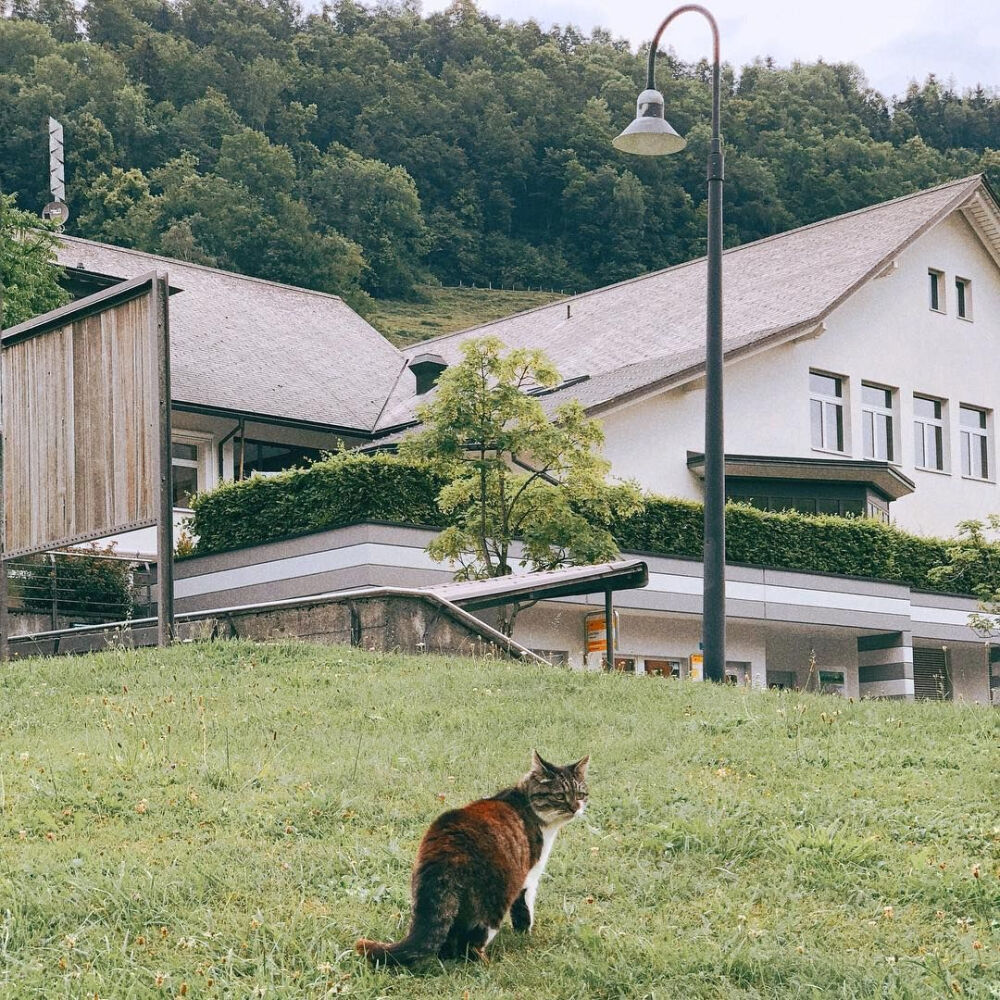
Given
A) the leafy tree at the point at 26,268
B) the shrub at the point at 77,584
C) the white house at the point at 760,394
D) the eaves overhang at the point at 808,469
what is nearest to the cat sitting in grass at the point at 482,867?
the white house at the point at 760,394

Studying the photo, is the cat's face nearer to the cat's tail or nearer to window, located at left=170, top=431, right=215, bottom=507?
the cat's tail

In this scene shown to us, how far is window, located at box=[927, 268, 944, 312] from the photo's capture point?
132 ft

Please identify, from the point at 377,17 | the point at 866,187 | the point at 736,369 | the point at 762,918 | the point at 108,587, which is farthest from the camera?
the point at 377,17

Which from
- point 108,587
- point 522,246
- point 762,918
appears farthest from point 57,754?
point 522,246

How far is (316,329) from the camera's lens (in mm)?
41406

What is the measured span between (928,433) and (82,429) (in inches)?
1052

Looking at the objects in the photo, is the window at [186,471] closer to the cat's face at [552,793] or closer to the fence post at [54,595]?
the fence post at [54,595]

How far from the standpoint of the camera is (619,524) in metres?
28.2

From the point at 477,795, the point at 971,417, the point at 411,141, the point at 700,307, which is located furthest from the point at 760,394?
the point at 411,141

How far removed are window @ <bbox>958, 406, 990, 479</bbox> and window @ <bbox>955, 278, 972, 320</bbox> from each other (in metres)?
2.56

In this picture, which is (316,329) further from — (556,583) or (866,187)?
(866,187)

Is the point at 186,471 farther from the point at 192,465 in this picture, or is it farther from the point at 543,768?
the point at 543,768

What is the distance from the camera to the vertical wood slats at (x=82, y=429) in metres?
17.4

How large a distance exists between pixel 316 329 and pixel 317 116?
6063cm
